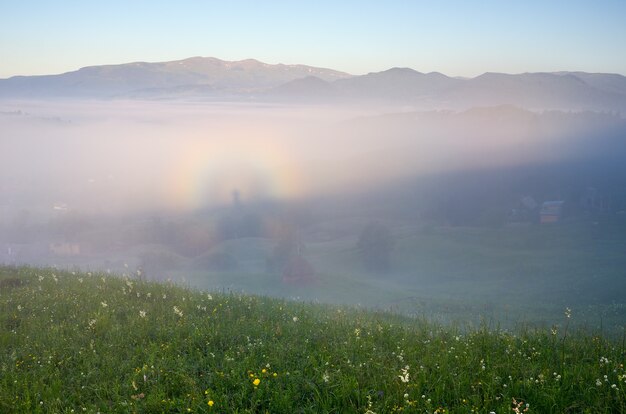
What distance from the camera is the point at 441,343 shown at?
838cm

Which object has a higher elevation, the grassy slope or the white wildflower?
the white wildflower

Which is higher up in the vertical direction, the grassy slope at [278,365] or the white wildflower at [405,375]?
the white wildflower at [405,375]

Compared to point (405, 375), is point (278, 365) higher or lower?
lower

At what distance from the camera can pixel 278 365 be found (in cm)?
757

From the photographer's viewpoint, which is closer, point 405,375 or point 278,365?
point 405,375

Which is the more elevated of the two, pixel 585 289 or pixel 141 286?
pixel 141 286

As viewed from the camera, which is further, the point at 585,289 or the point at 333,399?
the point at 585,289

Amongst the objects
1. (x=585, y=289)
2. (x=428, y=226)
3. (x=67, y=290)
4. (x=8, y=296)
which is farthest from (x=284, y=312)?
(x=428, y=226)

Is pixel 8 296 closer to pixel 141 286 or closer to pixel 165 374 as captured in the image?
pixel 141 286

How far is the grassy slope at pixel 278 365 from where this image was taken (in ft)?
21.0

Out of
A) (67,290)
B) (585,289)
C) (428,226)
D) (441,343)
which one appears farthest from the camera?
(428,226)

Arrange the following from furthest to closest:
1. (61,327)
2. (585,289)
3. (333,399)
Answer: (585,289)
(61,327)
(333,399)

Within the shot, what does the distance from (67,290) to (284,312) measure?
5.69 meters

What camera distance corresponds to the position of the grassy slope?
640 cm
